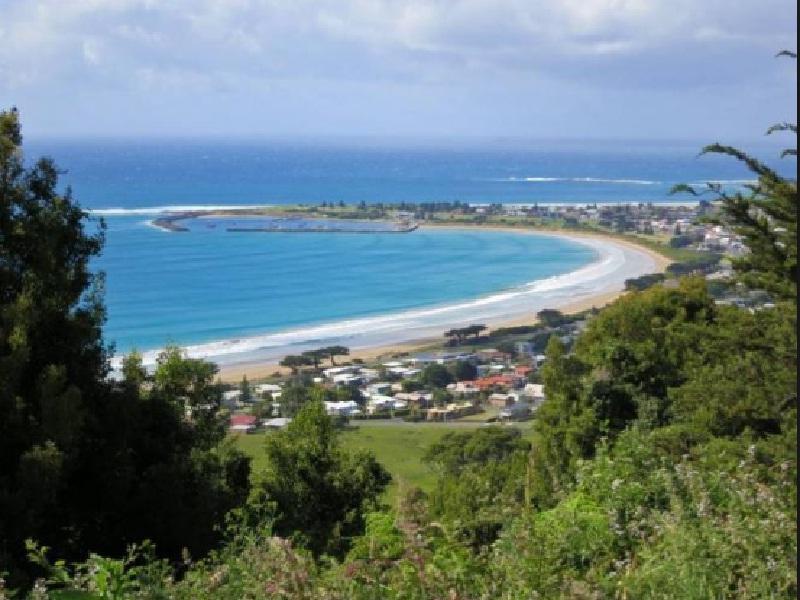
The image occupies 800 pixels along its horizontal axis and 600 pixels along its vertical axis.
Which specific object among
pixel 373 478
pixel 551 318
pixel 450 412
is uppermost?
pixel 373 478

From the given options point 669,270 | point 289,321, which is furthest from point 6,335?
point 669,270

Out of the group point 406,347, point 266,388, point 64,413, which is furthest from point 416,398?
point 64,413

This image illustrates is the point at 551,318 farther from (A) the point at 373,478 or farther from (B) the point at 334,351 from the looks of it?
(A) the point at 373,478

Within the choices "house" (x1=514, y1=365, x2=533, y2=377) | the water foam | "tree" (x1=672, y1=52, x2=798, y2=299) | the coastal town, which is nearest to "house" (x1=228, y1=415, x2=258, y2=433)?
the coastal town

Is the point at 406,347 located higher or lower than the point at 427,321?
lower

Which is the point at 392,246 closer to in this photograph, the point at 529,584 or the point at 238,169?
the point at 529,584
